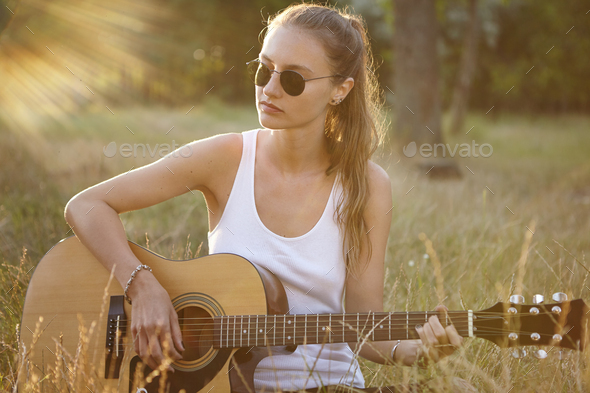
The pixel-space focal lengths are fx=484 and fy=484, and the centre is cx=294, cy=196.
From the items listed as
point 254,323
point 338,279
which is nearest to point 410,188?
point 338,279

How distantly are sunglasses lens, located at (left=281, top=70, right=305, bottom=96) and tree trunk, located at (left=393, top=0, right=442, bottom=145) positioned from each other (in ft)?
20.3

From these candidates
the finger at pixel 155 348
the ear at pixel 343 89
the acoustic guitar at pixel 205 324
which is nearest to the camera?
the acoustic guitar at pixel 205 324

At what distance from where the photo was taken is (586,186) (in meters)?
7.67

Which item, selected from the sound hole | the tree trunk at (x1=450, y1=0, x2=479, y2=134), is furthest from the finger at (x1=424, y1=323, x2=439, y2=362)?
the tree trunk at (x1=450, y1=0, x2=479, y2=134)

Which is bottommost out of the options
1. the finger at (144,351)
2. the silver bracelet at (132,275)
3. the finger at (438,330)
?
the finger at (144,351)

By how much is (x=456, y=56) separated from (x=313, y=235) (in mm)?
23073

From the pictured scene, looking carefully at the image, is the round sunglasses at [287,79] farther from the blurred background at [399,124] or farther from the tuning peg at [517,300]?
the tuning peg at [517,300]

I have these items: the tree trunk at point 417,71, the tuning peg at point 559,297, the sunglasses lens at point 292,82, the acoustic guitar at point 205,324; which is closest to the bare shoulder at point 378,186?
the sunglasses lens at point 292,82

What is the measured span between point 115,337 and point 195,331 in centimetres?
36

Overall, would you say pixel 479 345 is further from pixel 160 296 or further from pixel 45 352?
pixel 45 352

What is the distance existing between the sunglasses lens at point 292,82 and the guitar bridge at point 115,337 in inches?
46.7

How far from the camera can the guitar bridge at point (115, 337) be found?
198cm

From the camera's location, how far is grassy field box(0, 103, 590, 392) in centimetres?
226

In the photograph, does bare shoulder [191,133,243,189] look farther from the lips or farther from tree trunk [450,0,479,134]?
tree trunk [450,0,479,134]
